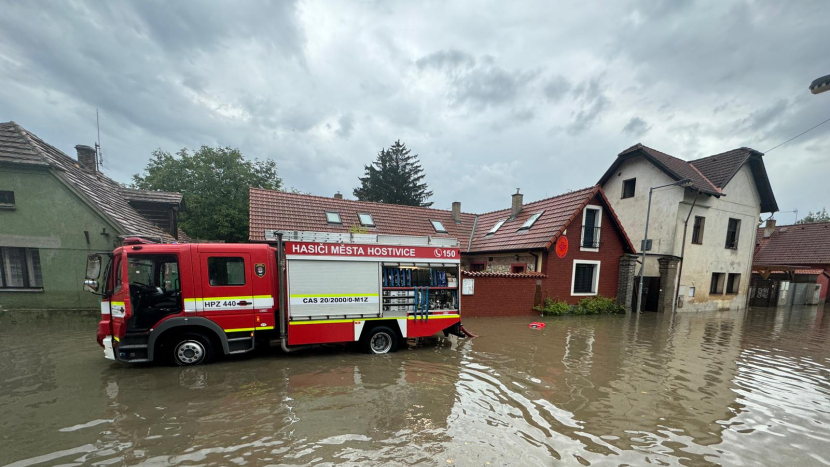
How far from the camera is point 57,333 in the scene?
8.54 meters

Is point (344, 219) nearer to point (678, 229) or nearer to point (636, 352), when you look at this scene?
point (636, 352)

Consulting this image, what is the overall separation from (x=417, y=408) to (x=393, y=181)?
3561 cm

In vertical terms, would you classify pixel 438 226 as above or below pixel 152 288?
above

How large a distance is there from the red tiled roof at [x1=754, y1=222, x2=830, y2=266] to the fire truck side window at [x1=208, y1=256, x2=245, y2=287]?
119 feet

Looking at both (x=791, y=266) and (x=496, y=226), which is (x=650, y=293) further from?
(x=791, y=266)

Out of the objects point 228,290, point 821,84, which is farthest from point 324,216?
point 821,84

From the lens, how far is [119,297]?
591 centimetres

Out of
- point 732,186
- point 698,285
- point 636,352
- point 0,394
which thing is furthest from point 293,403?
point 732,186

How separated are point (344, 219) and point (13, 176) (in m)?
11.7

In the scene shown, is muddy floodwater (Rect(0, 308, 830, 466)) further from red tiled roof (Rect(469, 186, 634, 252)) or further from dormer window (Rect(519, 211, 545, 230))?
dormer window (Rect(519, 211, 545, 230))

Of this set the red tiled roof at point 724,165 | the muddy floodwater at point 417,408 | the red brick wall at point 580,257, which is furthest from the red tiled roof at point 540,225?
the red tiled roof at point 724,165

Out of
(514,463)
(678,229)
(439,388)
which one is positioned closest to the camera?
(514,463)

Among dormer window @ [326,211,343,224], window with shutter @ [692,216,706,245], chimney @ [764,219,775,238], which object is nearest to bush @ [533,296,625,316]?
window with shutter @ [692,216,706,245]

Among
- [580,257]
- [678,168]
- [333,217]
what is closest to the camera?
[580,257]
